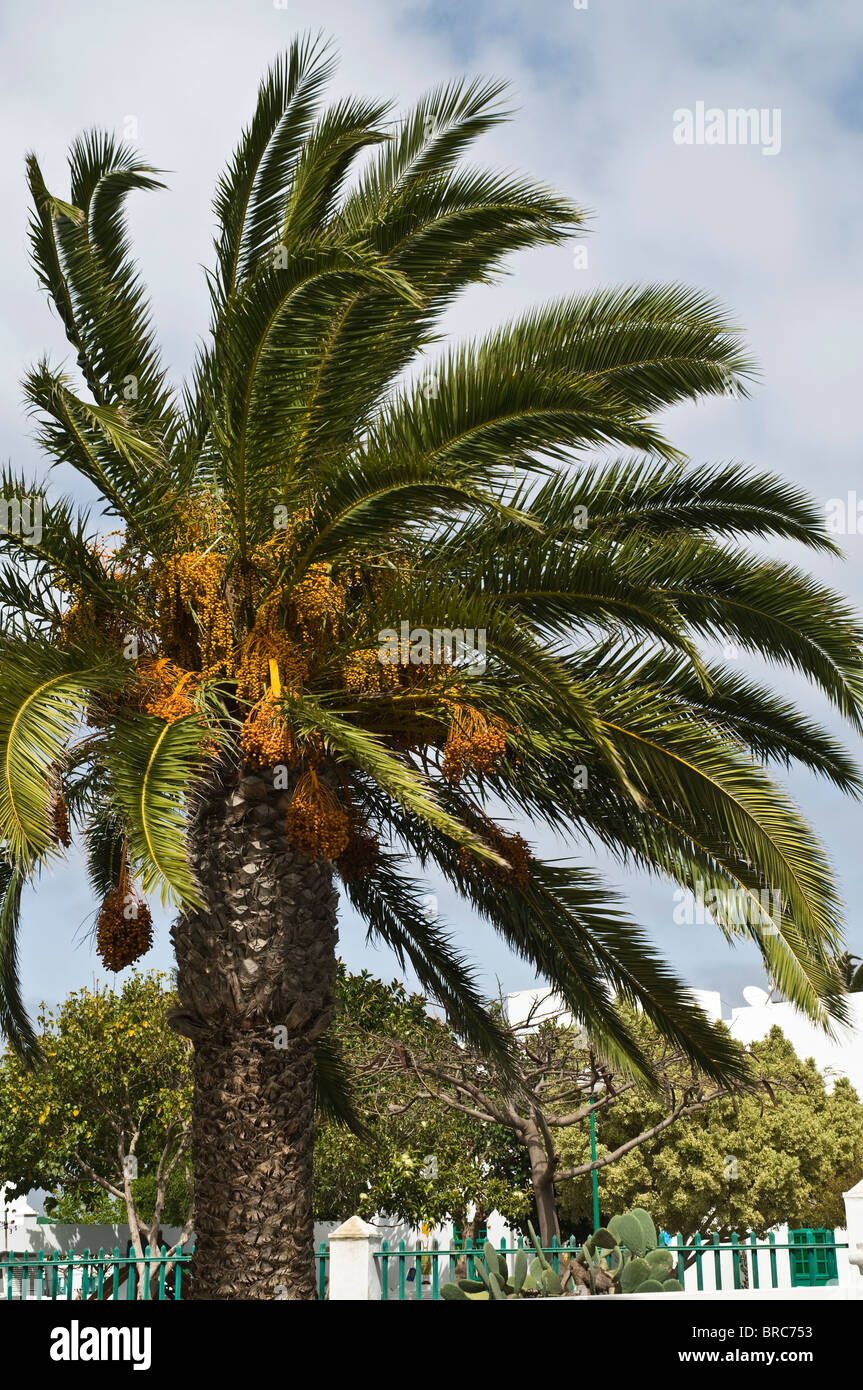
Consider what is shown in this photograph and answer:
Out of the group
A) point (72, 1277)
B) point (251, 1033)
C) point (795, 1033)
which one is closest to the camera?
point (251, 1033)

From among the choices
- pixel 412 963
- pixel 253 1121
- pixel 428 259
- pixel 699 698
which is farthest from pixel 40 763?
pixel 412 963

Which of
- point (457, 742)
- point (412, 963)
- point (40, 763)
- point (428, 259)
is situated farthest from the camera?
point (412, 963)

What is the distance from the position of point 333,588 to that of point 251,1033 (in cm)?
274

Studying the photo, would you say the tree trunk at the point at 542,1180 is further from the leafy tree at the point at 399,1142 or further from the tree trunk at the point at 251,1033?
the tree trunk at the point at 251,1033

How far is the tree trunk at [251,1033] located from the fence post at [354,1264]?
20.5ft

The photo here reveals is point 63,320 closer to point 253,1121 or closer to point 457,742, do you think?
point 457,742

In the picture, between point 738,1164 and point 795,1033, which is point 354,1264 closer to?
point 738,1164

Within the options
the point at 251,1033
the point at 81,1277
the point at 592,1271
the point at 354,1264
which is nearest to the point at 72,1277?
the point at 81,1277

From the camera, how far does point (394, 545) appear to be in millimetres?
8328

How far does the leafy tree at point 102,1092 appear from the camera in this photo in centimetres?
2598

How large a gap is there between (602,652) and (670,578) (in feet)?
2.29

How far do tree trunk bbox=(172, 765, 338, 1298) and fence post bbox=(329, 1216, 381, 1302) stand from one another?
6.24 metres

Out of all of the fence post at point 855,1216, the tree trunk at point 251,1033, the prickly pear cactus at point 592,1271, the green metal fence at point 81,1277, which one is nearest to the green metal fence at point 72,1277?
the green metal fence at point 81,1277

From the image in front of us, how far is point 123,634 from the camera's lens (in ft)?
26.8
